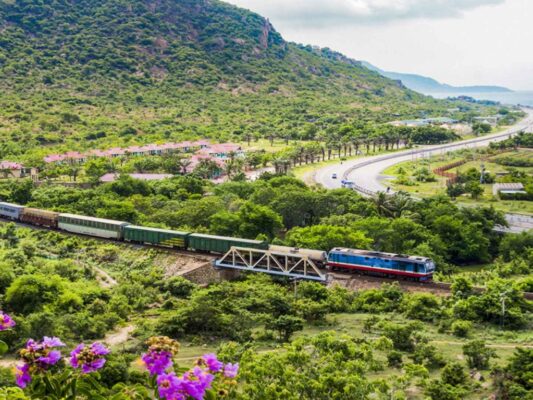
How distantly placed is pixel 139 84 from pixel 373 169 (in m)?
84.2

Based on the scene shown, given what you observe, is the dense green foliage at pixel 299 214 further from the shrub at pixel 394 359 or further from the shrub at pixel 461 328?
the shrub at pixel 394 359

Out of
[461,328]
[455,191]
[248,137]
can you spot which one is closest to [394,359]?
[461,328]

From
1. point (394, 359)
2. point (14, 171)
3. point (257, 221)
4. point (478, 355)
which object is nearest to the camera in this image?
point (478, 355)

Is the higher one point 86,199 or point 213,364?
point 213,364

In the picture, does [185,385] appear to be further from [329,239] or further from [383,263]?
[329,239]

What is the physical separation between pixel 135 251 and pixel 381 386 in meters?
27.7

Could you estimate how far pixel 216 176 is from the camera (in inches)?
3147

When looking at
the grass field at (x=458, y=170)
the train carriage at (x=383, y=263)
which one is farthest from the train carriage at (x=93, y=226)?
the grass field at (x=458, y=170)

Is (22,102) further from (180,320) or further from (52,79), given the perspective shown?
(180,320)

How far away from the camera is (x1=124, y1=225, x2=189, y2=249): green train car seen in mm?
41844

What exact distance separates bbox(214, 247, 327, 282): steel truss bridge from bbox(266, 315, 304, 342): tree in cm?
717

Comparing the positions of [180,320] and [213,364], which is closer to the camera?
[213,364]

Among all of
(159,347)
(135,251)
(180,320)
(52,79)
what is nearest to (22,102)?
(52,79)

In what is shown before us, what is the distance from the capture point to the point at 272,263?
37.9 m
